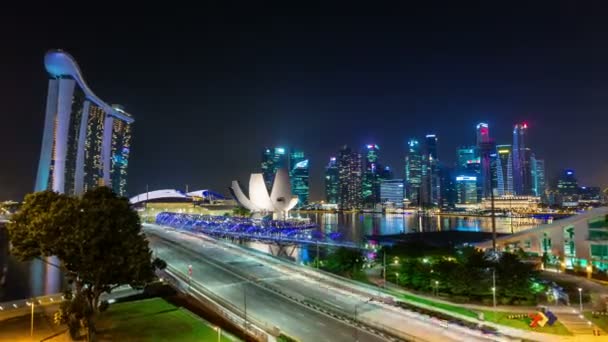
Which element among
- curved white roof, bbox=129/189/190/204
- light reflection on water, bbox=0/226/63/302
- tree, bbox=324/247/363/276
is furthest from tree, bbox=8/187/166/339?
curved white roof, bbox=129/189/190/204

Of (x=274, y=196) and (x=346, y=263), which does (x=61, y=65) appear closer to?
(x=274, y=196)

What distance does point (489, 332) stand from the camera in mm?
20469

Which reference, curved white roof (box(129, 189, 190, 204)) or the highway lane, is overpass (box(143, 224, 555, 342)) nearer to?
the highway lane

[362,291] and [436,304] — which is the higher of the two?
[362,291]

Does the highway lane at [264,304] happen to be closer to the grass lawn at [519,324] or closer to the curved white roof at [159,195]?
the grass lawn at [519,324]

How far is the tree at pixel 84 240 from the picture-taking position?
57.1 feet

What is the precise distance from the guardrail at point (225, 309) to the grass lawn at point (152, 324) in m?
1.61

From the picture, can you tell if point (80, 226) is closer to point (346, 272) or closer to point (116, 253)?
point (116, 253)

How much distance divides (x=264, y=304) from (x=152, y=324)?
682 centimetres

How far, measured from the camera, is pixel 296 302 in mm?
25656

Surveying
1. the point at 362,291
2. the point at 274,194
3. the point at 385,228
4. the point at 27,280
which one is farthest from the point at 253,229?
the point at 362,291

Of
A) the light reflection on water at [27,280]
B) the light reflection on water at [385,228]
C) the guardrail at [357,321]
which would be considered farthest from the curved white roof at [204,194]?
the guardrail at [357,321]

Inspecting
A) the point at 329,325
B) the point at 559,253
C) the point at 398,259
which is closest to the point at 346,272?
the point at 398,259

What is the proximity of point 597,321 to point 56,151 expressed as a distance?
86023 mm
